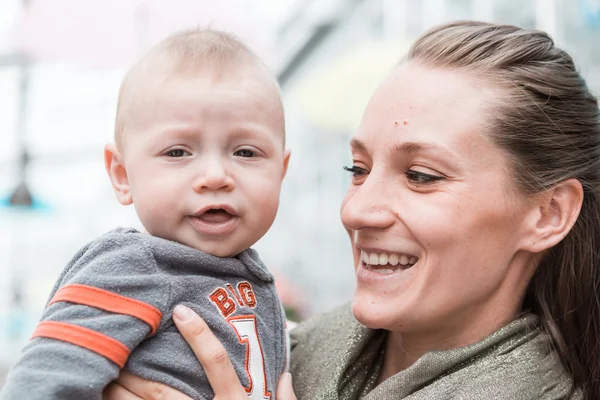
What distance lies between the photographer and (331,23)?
804 cm

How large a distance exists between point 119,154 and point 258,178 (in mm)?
325

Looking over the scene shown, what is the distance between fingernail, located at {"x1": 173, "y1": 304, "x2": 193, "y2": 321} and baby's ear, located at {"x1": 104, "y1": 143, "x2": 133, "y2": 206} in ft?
1.02

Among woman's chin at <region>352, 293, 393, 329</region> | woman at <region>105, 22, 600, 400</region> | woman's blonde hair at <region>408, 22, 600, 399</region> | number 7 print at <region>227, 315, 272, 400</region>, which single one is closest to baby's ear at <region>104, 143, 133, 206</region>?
number 7 print at <region>227, 315, 272, 400</region>

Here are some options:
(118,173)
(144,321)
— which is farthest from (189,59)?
(144,321)

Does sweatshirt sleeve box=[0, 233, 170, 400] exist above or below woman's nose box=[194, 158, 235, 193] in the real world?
below

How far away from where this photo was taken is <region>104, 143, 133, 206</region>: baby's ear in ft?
5.22

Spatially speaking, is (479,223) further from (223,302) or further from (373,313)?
(223,302)

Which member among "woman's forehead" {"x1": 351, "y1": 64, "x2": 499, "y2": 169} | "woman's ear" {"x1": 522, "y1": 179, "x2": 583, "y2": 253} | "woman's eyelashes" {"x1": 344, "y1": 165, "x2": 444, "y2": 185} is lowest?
"woman's ear" {"x1": 522, "y1": 179, "x2": 583, "y2": 253}

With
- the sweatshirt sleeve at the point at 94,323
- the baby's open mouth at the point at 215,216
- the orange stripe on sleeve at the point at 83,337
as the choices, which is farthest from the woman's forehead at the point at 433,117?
the orange stripe on sleeve at the point at 83,337

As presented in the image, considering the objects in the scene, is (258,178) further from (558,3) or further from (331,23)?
(331,23)

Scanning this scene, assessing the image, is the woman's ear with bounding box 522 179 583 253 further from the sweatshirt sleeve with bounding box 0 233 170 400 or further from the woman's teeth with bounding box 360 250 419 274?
the sweatshirt sleeve with bounding box 0 233 170 400

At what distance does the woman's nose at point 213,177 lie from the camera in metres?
1.44

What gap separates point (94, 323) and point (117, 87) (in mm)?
3280

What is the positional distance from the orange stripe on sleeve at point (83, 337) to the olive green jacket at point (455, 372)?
1.91ft
